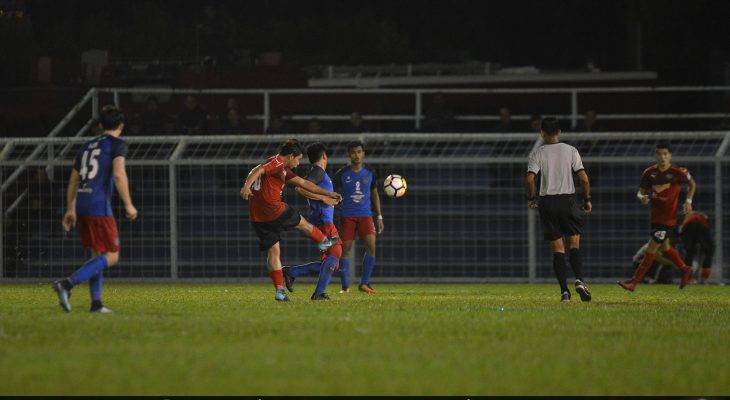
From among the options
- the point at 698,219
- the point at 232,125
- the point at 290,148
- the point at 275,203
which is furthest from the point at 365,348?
the point at 232,125

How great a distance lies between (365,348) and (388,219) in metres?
13.2

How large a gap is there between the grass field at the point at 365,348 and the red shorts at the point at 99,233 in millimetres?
610

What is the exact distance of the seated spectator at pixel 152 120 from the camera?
23.9 metres

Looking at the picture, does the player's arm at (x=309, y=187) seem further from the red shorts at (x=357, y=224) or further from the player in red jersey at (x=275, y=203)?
the red shorts at (x=357, y=224)

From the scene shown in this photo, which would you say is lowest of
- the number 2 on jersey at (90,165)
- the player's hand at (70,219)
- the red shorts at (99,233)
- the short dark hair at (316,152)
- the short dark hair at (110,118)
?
the red shorts at (99,233)

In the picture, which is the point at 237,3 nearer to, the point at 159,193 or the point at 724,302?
the point at 159,193

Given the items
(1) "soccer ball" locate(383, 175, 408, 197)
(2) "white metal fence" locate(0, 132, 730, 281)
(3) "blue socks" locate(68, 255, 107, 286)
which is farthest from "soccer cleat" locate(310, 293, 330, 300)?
(2) "white metal fence" locate(0, 132, 730, 281)

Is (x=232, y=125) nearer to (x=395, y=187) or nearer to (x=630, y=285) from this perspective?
(x=395, y=187)

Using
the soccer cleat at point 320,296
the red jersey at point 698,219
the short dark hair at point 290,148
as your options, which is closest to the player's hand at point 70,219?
the short dark hair at point 290,148

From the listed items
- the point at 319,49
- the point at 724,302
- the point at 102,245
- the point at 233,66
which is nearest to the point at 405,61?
the point at 319,49

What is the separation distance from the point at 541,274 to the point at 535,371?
1426 cm

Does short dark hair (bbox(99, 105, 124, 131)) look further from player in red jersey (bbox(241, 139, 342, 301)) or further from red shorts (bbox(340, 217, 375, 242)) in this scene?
red shorts (bbox(340, 217, 375, 242))

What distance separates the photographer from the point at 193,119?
24.0 metres

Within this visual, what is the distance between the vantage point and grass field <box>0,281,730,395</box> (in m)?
7.47
